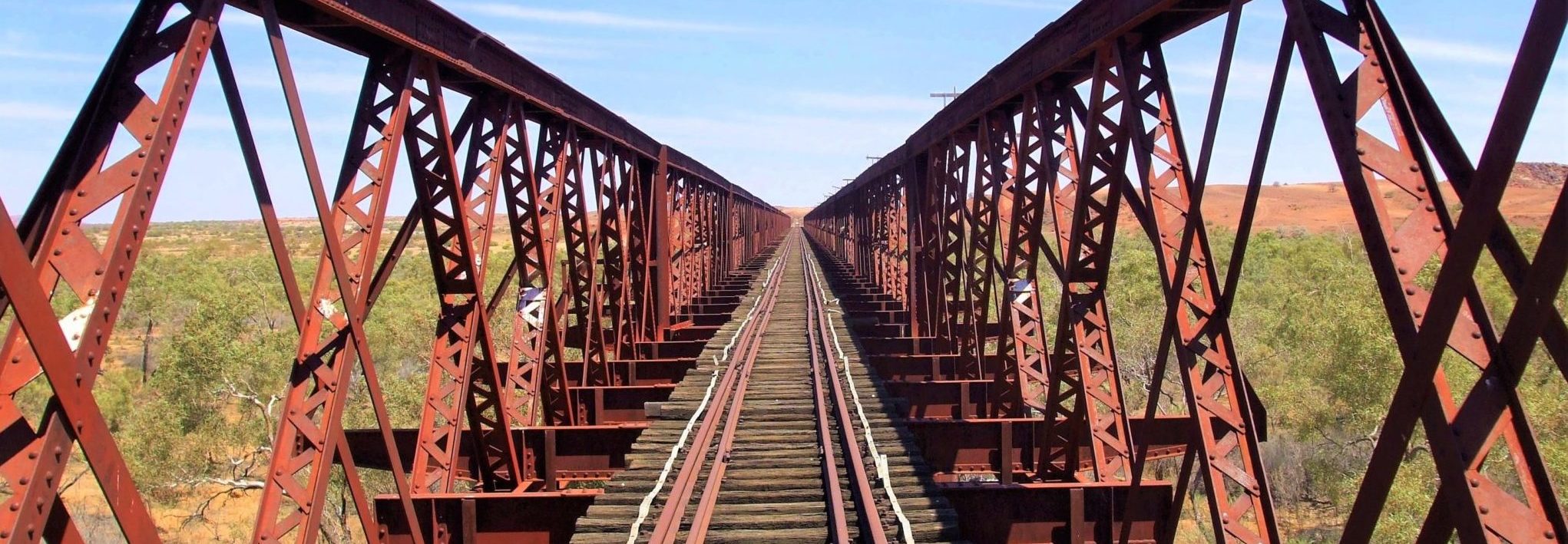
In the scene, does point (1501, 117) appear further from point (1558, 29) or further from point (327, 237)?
point (327, 237)

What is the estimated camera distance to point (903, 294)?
23109mm

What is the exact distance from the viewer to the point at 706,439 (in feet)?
28.0

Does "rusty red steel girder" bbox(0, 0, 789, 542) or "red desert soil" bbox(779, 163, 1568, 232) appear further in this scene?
"red desert soil" bbox(779, 163, 1568, 232)

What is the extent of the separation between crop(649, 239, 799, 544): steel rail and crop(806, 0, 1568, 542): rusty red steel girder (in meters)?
1.85

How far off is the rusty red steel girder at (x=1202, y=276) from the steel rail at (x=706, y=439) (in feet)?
6.06

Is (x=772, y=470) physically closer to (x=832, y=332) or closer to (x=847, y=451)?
(x=847, y=451)

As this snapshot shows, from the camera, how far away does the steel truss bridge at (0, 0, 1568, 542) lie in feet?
11.6

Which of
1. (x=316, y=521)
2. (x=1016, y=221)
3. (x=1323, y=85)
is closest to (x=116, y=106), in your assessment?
(x=316, y=521)

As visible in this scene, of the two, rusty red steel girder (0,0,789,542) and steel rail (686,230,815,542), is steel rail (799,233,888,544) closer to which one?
steel rail (686,230,815,542)

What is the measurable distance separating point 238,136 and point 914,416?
26.8 feet

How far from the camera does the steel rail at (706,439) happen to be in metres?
6.33

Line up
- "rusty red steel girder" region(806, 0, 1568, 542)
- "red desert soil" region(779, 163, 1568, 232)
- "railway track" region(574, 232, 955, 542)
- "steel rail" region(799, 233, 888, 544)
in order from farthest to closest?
"red desert soil" region(779, 163, 1568, 232) < "railway track" region(574, 232, 955, 542) < "steel rail" region(799, 233, 888, 544) < "rusty red steel girder" region(806, 0, 1568, 542)

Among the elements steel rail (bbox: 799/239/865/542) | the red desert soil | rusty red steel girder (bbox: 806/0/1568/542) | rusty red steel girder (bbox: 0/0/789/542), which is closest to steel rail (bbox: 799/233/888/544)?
steel rail (bbox: 799/239/865/542)

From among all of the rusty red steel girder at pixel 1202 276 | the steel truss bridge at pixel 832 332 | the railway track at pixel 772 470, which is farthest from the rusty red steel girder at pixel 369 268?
the rusty red steel girder at pixel 1202 276
